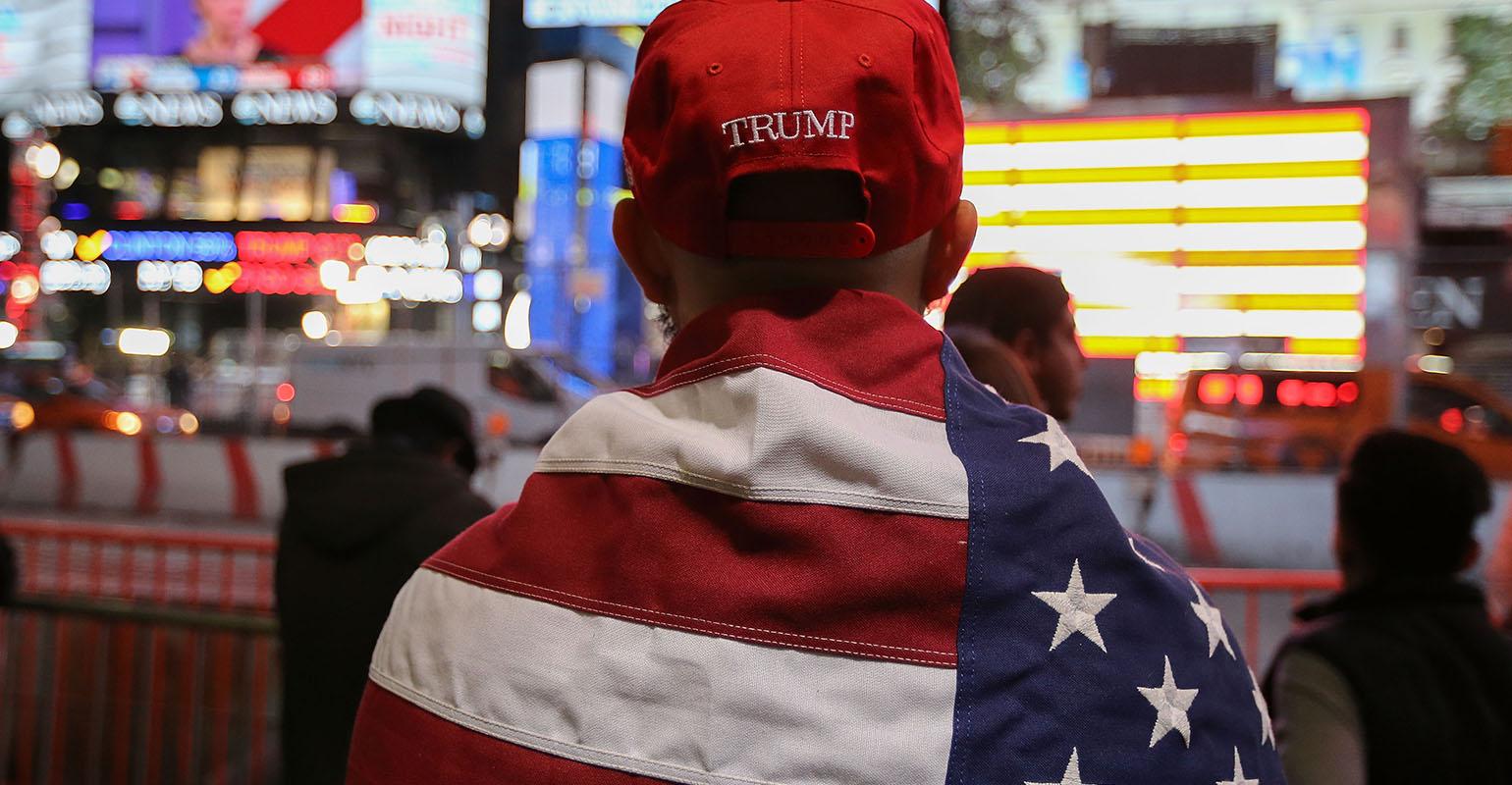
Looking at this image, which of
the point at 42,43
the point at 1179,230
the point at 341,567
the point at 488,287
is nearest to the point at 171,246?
the point at 488,287

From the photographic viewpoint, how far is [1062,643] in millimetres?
834

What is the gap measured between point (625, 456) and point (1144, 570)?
0.39 metres

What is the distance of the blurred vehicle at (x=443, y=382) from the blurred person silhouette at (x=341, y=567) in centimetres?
1141

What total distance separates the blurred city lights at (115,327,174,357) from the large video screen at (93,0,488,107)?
16507 mm

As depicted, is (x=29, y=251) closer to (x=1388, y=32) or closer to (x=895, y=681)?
(x=895, y=681)

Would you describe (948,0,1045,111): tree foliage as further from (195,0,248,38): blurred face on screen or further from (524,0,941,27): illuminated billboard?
(195,0,248,38): blurred face on screen

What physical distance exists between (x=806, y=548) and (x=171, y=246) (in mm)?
27561

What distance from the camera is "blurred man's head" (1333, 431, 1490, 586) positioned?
6.52 feet

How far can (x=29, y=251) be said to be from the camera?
27484 millimetres

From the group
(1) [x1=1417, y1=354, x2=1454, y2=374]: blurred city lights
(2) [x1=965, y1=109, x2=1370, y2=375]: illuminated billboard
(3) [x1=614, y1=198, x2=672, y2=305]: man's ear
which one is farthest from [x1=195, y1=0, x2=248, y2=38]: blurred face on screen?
(3) [x1=614, y1=198, x2=672, y2=305]: man's ear

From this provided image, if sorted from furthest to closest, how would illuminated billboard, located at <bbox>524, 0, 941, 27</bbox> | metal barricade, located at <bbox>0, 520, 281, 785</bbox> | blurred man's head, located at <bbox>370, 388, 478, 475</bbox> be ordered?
illuminated billboard, located at <bbox>524, 0, 941, 27</bbox> < metal barricade, located at <bbox>0, 520, 281, 785</bbox> < blurred man's head, located at <bbox>370, 388, 478, 475</bbox>

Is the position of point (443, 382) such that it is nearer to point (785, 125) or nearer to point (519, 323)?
point (519, 323)

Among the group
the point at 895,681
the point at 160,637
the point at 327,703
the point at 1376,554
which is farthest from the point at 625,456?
the point at 160,637

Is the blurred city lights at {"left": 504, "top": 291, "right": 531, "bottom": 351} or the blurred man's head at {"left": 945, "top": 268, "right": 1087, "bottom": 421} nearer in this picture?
the blurred man's head at {"left": 945, "top": 268, "right": 1087, "bottom": 421}
